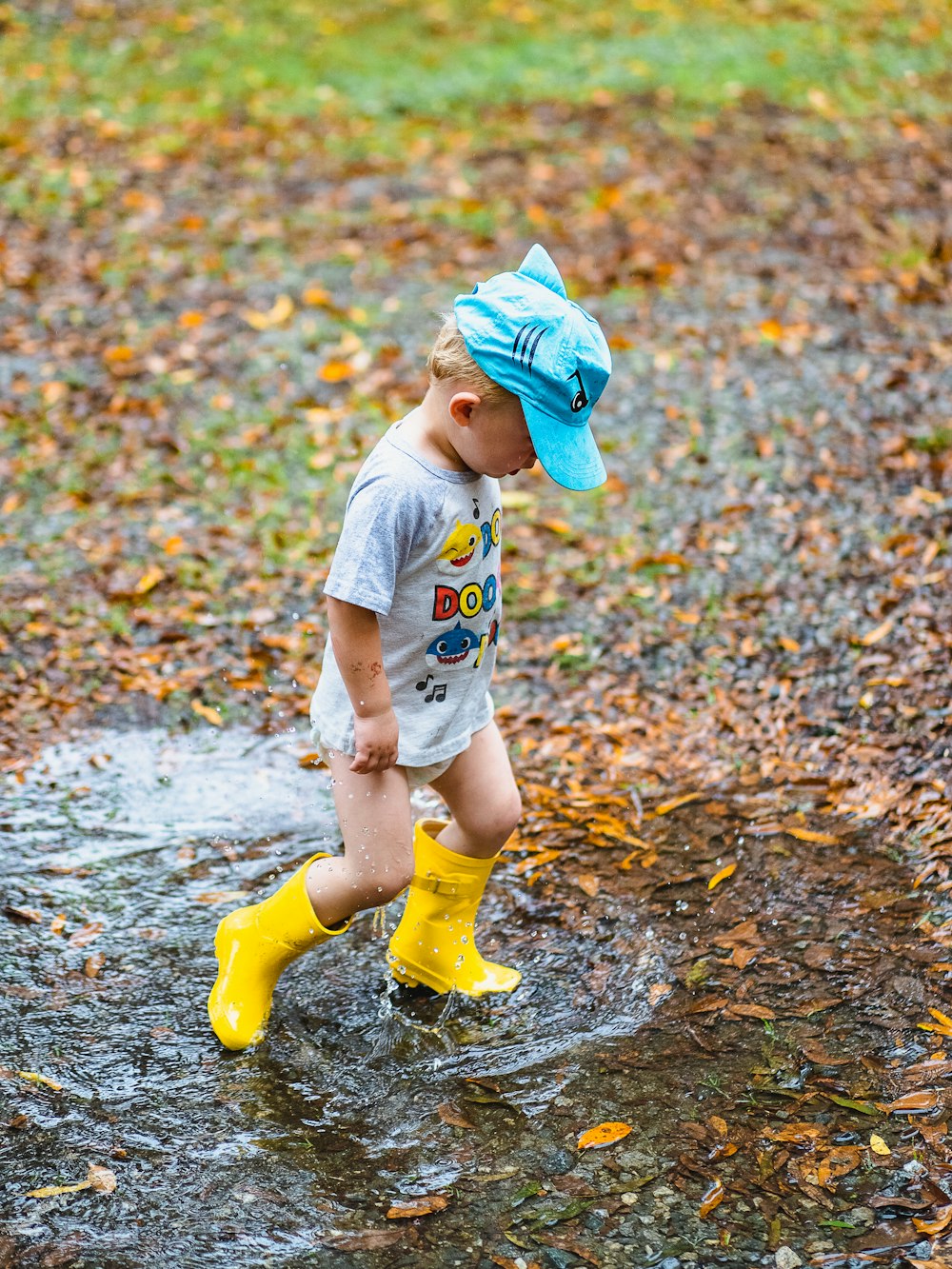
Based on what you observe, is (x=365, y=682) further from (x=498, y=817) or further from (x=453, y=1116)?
(x=453, y=1116)

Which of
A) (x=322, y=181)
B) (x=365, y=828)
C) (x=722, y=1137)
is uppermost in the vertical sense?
(x=322, y=181)

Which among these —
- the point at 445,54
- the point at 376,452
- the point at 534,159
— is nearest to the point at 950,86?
the point at 534,159

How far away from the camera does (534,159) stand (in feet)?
28.9

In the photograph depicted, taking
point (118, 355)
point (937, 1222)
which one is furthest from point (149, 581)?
point (937, 1222)

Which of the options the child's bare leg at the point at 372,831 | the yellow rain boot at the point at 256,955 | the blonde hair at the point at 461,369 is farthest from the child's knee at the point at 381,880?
the blonde hair at the point at 461,369

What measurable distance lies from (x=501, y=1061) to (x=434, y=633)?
1073mm

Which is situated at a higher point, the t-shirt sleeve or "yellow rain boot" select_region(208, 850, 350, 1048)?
the t-shirt sleeve

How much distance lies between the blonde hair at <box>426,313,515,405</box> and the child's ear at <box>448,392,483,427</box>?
0.08 feet

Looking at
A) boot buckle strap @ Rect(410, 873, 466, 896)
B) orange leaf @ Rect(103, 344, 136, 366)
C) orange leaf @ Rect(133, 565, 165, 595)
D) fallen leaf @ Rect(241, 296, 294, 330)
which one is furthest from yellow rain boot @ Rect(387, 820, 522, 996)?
fallen leaf @ Rect(241, 296, 294, 330)

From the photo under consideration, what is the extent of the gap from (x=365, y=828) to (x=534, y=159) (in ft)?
23.3

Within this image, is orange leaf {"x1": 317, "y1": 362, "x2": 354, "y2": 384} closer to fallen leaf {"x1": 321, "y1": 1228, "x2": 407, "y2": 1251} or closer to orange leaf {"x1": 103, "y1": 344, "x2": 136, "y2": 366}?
orange leaf {"x1": 103, "y1": 344, "x2": 136, "y2": 366}

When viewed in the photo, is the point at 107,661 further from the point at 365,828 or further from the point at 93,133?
the point at 93,133

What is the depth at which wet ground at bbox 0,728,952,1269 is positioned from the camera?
2.53 m

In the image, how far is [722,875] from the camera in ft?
12.0
